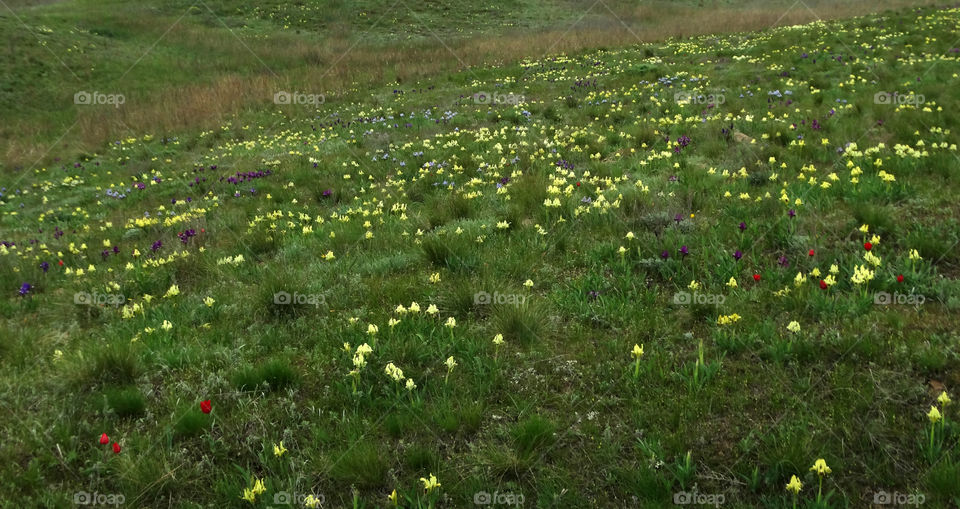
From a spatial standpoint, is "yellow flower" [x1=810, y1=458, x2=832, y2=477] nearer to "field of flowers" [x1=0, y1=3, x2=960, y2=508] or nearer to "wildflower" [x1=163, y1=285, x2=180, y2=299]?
"field of flowers" [x1=0, y1=3, x2=960, y2=508]

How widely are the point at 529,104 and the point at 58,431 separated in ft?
46.7

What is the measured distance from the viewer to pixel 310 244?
725 cm

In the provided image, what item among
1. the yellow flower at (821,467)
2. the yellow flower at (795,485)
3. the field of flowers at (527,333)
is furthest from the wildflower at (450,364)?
the yellow flower at (821,467)

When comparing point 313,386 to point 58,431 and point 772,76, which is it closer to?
point 58,431

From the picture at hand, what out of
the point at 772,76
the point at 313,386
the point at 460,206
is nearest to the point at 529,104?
the point at 772,76

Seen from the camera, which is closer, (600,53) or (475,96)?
(475,96)
